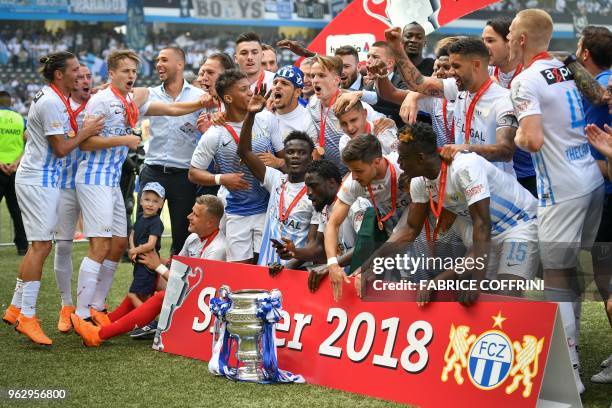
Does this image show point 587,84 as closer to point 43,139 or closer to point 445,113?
point 445,113

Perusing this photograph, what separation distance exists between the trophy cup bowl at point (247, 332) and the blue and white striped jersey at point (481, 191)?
1.24 m

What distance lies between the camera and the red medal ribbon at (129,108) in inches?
296

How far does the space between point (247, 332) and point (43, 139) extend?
9.06ft

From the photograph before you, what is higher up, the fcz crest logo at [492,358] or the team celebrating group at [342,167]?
the team celebrating group at [342,167]

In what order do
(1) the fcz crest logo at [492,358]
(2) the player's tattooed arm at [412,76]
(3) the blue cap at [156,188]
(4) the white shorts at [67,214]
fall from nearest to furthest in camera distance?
(1) the fcz crest logo at [492,358] < (2) the player's tattooed arm at [412,76] < (4) the white shorts at [67,214] < (3) the blue cap at [156,188]

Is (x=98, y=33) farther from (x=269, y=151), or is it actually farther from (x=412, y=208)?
(x=412, y=208)

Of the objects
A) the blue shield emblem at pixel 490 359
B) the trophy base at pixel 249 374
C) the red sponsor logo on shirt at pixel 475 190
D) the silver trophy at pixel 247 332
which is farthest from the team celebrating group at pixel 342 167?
the trophy base at pixel 249 374

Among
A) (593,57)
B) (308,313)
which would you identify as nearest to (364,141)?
(308,313)

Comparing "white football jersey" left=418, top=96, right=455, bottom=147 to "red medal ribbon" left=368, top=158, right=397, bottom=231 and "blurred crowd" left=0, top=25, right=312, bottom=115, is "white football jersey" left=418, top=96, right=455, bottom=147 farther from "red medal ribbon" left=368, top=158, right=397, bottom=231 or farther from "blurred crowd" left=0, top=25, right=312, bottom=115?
"blurred crowd" left=0, top=25, right=312, bottom=115

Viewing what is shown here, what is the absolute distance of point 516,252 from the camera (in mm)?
5098

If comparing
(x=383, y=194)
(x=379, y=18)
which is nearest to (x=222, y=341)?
(x=383, y=194)

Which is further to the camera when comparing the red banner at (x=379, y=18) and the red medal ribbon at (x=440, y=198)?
the red banner at (x=379, y=18)

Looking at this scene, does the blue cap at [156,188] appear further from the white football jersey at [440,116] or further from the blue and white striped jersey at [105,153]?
the white football jersey at [440,116]

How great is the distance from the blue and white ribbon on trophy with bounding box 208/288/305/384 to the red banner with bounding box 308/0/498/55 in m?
3.36
